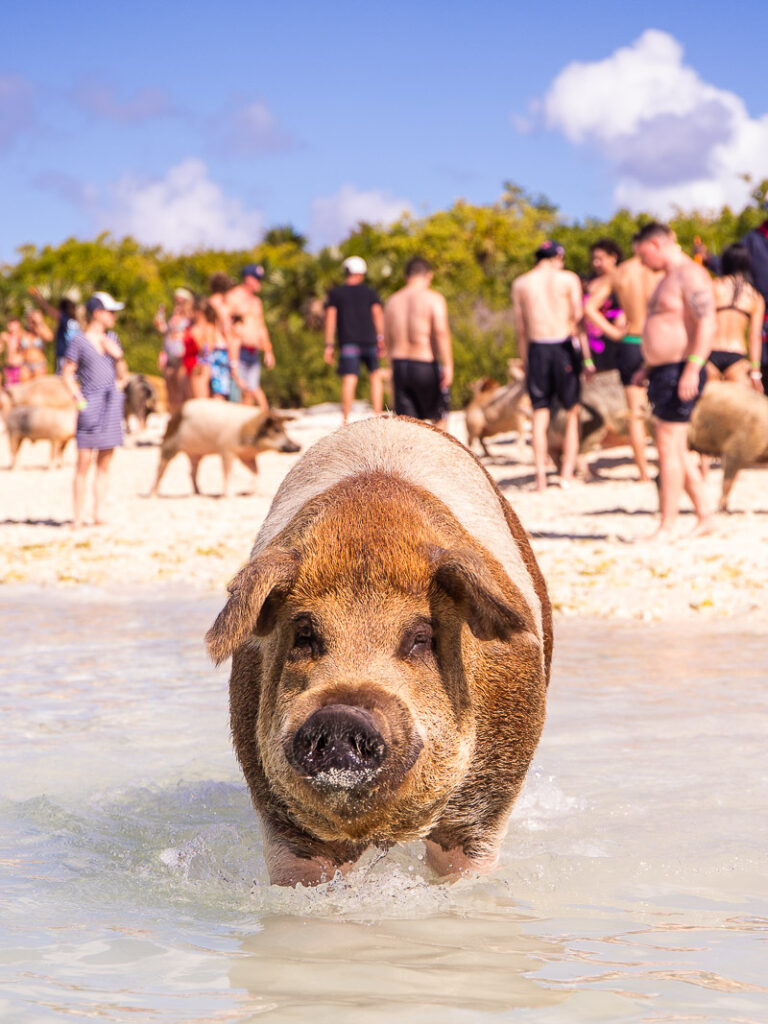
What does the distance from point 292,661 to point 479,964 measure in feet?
2.94

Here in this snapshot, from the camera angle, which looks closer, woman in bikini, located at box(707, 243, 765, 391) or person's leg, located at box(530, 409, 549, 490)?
woman in bikini, located at box(707, 243, 765, 391)

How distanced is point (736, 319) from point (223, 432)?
5.78 metres

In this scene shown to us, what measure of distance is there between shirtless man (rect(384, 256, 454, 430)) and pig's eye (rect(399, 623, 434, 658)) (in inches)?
364

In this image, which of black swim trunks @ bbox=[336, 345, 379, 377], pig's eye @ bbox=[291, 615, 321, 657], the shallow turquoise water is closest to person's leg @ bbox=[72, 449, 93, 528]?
black swim trunks @ bbox=[336, 345, 379, 377]

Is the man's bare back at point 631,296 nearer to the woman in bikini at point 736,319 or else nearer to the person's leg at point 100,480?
the woman in bikini at point 736,319

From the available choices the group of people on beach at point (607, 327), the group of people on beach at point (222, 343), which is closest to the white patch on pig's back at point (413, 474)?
the group of people on beach at point (607, 327)

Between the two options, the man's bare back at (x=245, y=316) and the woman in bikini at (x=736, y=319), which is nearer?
the woman in bikini at (x=736, y=319)

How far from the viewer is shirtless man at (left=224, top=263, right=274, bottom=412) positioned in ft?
54.4

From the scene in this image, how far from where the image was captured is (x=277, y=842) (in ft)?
12.6

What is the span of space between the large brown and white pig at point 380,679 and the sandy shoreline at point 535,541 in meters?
4.92

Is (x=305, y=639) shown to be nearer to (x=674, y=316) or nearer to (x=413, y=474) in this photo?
(x=413, y=474)

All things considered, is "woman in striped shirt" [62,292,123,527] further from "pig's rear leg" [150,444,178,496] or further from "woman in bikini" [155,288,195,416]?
"woman in bikini" [155,288,195,416]

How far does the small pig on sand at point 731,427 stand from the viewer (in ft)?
39.2

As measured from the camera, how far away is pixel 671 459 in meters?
10.0
